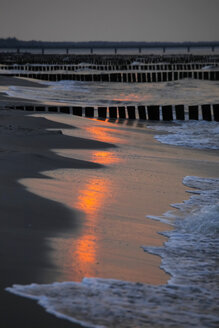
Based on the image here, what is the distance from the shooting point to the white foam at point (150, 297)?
10.4 ft

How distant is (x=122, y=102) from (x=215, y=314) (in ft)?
60.8

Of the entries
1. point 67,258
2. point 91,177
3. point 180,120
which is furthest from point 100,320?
point 180,120

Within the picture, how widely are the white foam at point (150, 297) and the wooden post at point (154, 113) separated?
11718 millimetres

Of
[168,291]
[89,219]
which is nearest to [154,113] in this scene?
[89,219]

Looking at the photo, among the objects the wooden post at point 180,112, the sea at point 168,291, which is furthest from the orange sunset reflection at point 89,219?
the wooden post at point 180,112

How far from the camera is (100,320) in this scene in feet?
10.2

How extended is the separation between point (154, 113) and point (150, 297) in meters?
12.8

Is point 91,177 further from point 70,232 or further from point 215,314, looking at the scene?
point 215,314

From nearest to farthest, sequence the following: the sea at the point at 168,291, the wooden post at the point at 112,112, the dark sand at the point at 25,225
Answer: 1. the dark sand at the point at 25,225
2. the sea at the point at 168,291
3. the wooden post at the point at 112,112

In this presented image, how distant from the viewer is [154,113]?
16062mm

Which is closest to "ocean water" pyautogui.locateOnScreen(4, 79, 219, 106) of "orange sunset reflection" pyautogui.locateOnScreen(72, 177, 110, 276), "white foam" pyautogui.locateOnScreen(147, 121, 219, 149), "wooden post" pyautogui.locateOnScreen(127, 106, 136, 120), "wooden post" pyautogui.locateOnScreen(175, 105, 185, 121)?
"wooden post" pyautogui.locateOnScreen(127, 106, 136, 120)

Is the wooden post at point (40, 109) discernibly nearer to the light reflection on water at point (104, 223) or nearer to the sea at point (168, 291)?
the light reflection on water at point (104, 223)

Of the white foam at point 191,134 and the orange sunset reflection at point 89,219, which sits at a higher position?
the orange sunset reflection at point 89,219

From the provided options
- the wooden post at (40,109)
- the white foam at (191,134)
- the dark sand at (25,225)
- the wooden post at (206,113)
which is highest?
the wooden post at (40,109)
